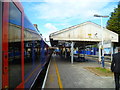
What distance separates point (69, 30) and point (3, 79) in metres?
17.0

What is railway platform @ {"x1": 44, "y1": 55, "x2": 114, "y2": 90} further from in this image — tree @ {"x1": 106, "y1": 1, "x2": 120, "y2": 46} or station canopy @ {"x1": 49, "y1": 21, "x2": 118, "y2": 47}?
tree @ {"x1": 106, "y1": 1, "x2": 120, "y2": 46}

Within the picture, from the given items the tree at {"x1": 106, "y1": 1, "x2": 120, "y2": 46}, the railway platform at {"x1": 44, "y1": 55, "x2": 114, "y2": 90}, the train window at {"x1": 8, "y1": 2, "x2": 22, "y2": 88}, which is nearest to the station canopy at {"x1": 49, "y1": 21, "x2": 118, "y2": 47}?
the railway platform at {"x1": 44, "y1": 55, "x2": 114, "y2": 90}

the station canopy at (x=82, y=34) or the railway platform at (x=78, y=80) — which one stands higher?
the station canopy at (x=82, y=34)

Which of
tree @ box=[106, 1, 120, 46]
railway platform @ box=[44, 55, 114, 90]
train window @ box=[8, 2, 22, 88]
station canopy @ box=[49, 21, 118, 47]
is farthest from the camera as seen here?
tree @ box=[106, 1, 120, 46]

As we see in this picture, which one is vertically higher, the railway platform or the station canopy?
the station canopy

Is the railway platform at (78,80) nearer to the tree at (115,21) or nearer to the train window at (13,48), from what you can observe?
the train window at (13,48)

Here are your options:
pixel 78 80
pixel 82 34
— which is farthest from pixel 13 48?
pixel 82 34

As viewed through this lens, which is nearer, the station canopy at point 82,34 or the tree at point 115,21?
the station canopy at point 82,34

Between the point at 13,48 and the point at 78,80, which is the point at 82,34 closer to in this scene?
the point at 78,80

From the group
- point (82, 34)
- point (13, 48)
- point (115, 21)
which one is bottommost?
point (13, 48)

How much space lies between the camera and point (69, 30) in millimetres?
18797

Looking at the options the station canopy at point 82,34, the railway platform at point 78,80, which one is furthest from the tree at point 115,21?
the railway platform at point 78,80

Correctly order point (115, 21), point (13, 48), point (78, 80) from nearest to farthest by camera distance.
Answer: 1. point (13, 48)
2. point (78, 80)
3. point (115, 21)

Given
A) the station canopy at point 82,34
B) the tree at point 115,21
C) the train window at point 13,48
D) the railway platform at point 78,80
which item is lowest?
the railway platform at point 78,80
